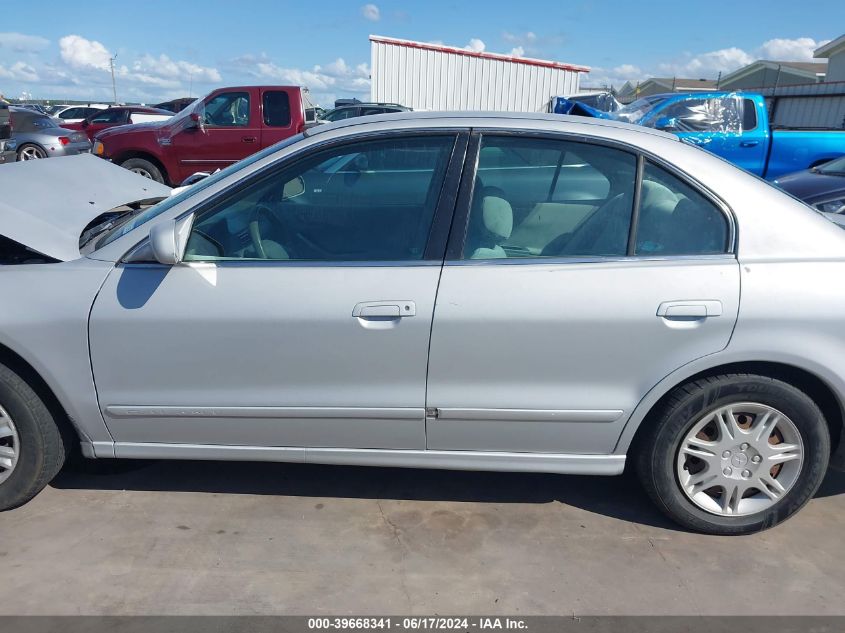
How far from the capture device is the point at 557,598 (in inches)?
99.2

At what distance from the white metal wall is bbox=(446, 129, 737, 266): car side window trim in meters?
19.3

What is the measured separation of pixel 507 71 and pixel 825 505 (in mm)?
20519

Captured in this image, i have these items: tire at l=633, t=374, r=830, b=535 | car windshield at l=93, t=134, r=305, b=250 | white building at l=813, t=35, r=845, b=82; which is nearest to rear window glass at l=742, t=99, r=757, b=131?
tire at l=633, t=374, r=830, b=535

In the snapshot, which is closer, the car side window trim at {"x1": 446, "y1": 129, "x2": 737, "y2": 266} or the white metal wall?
the car side window trim at {"x1": 446, "y1": 129, "x2": 737, "y2": 266}

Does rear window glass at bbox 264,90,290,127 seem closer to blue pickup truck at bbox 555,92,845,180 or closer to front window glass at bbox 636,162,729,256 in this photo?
blue pickup truck at bbox 555,92,845,180

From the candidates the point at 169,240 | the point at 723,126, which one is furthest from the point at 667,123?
the point at 169,240

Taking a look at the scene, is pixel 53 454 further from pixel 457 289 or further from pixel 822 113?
pixel 822 113

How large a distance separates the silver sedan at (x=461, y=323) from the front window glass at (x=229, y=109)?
7.95 m

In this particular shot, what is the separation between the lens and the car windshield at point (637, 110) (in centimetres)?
1073

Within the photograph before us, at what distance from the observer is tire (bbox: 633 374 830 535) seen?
2.69m

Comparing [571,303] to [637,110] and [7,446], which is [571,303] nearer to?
[7,446]

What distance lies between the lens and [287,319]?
2.62 metres

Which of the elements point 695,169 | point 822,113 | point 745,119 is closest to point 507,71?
point 822,113

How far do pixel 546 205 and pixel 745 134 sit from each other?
27.8ft
